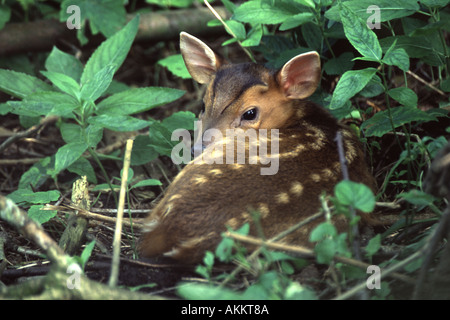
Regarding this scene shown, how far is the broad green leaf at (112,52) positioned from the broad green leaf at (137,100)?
240 mm

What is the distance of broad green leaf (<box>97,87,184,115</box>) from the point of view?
4047mm

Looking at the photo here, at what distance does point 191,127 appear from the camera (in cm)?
423

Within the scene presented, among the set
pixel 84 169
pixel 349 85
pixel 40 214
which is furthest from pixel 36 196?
pixel 349 85

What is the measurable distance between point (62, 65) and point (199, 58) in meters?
1.06

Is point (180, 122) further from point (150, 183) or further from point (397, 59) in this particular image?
point (397, 59)

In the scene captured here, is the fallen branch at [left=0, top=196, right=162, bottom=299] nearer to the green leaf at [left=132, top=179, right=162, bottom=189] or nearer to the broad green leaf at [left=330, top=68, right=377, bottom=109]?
the green leaf at [left=132, top=179, right=162, bottom=189]

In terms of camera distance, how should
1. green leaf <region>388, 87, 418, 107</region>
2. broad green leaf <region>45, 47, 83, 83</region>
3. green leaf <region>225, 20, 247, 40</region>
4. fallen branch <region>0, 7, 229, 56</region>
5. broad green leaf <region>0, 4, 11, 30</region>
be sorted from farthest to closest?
fallen branch <region>0, 7, 229, 56</region> → broad green leaf <region>0, 4, 11, 30</region> → broad green leaf <region>45, 47, 83, 83</region> → green leaf <region>225, 20, 247, 40</region> → green leaf <region>388, 87, 418, 107</region>

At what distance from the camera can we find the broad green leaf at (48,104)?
338cm

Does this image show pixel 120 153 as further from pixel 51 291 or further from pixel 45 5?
pixel 51 291

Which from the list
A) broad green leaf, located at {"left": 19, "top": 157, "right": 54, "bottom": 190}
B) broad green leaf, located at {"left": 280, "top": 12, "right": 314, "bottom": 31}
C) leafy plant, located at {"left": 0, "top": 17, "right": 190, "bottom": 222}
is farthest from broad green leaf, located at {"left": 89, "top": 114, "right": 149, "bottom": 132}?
broad green leaf, located at {"left": 280, "top": 12, "right": 314, "bottom": 31}

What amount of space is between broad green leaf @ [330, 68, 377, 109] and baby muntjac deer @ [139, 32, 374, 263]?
32 cm

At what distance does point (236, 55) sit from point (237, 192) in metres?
3.58
